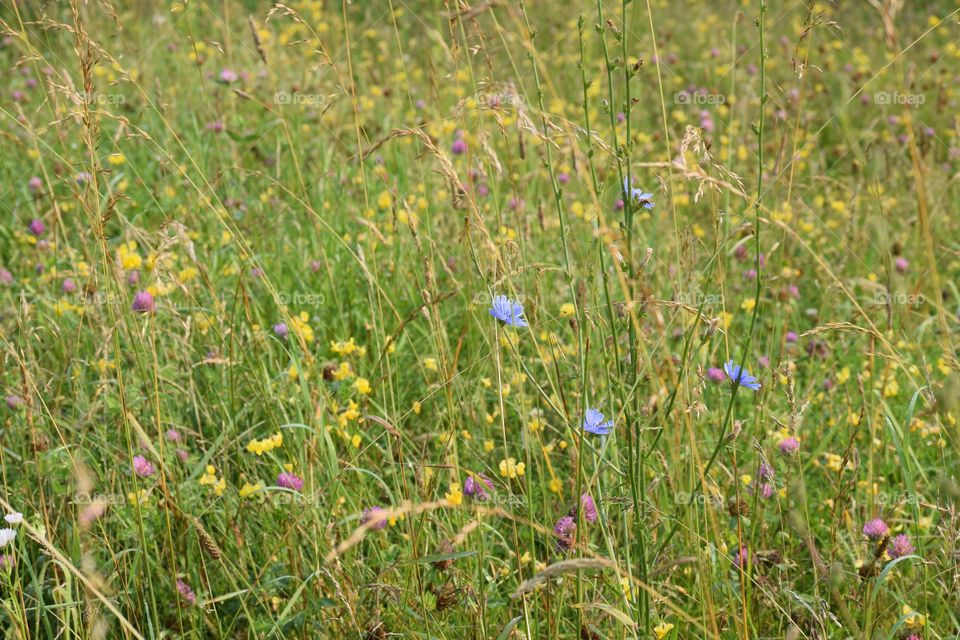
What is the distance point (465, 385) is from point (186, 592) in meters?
0.64

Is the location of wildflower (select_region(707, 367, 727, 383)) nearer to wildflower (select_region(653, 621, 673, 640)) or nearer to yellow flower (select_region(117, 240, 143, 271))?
wildflower (select_region(653, 621, 673, 640))

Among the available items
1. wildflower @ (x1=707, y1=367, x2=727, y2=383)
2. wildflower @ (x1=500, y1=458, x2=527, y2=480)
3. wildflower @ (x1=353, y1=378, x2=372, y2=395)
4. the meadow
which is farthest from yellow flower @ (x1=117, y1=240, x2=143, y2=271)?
wildflower @ (x1=707, y1=367, x2=727, y2=383)

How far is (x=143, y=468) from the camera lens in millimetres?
1818

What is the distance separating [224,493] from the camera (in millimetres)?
1877

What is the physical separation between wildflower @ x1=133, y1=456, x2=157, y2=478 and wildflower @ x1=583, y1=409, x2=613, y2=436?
2.79 feet

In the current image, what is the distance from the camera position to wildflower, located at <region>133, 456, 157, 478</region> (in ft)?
5.93

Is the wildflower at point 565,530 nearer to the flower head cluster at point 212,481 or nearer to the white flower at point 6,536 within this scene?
the flower head cluster at point 212,481

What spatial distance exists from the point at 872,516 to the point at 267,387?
4.26 ft

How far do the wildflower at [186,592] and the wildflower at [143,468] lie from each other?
0.71ft

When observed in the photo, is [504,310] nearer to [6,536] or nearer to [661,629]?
[661,629]

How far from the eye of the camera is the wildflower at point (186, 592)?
167 centimetres

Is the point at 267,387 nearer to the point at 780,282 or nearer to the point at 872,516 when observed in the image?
the point at 872,516

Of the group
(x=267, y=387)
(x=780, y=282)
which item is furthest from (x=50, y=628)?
(x=780, y=282)

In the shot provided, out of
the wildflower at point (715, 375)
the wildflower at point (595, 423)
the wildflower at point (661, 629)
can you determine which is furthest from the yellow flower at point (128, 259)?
the wildflower at point (661, 629)
